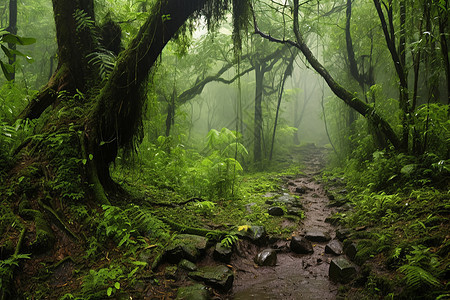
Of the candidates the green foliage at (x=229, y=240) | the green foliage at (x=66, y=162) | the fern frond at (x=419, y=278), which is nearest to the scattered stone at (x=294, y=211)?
the green foliage at (x=229, y=240)

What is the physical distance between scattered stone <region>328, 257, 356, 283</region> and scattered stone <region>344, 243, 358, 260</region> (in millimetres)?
317

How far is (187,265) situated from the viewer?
3680mm

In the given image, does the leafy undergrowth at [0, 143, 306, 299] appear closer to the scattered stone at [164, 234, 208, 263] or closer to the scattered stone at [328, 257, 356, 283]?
the scattered stone at [164, 234, 208, 263]

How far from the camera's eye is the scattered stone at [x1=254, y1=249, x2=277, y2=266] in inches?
172

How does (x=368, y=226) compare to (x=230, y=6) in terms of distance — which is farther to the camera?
(x=230, y=6)

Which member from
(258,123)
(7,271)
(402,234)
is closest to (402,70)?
(402,234)

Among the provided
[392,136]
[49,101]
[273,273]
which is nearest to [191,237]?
[273,273]

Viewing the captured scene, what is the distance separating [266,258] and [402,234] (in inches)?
81.7

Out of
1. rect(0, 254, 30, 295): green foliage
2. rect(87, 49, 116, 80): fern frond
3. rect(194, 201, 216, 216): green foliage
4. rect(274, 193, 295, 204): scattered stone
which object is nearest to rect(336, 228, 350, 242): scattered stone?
rect(274, 193, 295, 204): scattered stone

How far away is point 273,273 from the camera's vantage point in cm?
413

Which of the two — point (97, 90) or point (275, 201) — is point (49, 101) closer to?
point (97, 90)

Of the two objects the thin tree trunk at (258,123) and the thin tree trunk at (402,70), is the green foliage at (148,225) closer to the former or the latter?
the thin tree trunk at (402,70)

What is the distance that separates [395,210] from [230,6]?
16.9 feet

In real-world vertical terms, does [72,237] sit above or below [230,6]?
below
